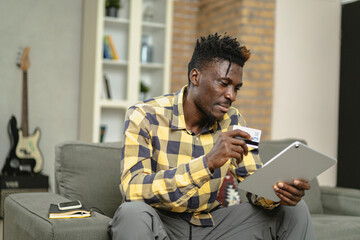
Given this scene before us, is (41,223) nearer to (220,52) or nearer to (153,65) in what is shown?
(220,52)

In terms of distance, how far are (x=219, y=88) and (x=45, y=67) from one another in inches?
121

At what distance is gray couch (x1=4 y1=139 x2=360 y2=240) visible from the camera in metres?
1.66

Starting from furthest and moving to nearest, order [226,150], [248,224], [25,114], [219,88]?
1. [25,114]
2. [219,88]
3. [248,224]
4. [226,150]

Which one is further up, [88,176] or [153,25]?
[153,25]

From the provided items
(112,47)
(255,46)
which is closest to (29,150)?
(112,47)

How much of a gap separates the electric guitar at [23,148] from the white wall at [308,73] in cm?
237

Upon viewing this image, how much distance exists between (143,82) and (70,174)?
2.65 meters

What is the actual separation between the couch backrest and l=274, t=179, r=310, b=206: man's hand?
0.83m

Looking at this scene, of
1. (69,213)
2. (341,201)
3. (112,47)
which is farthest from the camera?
(112,47)

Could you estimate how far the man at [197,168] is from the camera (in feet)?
5.34

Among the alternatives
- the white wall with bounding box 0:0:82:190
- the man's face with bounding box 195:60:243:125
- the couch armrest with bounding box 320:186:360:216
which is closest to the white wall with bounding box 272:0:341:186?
the white wall with bounding box 0:0:82:190

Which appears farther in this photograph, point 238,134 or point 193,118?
point 193,118

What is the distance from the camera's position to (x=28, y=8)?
15.0ft

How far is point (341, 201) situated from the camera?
279 centimetres
